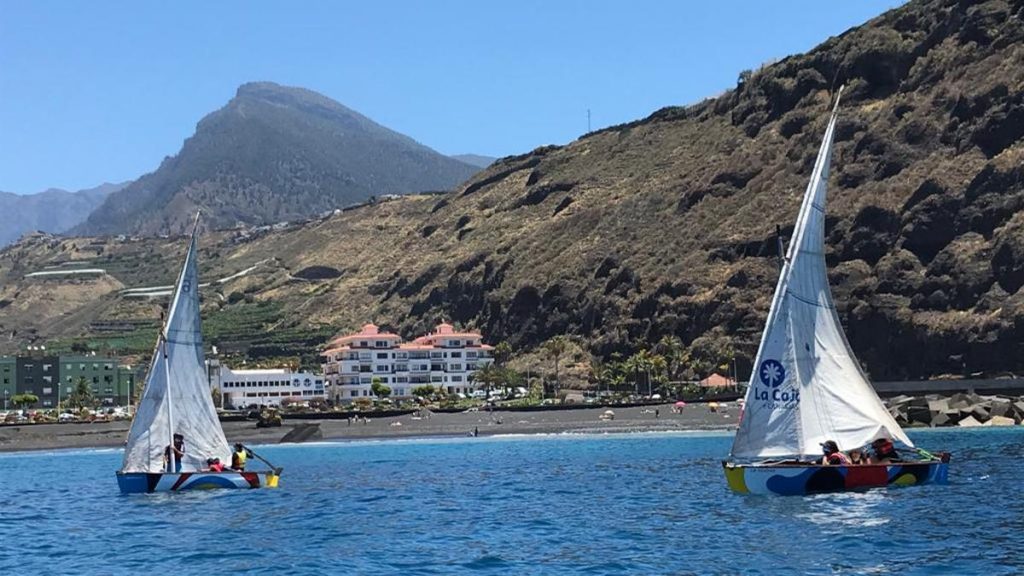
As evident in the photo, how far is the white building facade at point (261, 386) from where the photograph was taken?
179m

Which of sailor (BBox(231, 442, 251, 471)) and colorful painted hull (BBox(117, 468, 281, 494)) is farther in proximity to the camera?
sailor (BBox(231, 442, 251, 471))

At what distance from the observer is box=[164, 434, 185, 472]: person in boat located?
53.5 m

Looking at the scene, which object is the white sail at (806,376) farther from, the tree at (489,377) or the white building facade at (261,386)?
the white building facade at (261,386)

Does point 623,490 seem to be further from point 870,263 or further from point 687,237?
point 687,237

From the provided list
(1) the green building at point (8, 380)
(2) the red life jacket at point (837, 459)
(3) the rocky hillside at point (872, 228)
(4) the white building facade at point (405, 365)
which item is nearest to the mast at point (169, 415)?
(2) the red life jacket at point (837, 459)

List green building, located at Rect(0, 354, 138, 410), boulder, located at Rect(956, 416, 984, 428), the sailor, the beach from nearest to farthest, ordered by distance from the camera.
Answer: the sailor, boulder, located at Rect(956, 416, 984, 428), the beach, green building, located at Rect(0, 354, 138, 410)

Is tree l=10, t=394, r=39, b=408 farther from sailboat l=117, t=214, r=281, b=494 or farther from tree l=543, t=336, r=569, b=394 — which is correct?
sailboat l=117, t=214, r=281, b=494

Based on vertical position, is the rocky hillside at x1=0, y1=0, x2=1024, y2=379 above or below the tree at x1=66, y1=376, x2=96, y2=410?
above

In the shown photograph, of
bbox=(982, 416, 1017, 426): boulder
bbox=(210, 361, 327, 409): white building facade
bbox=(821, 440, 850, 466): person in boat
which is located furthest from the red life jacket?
bbox=(210, 361, 327, 409): white building facade

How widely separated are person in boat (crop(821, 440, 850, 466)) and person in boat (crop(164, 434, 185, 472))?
1019 inches

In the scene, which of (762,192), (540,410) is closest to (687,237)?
(762,192)

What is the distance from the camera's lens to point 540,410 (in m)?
134

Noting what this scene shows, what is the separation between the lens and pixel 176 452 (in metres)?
53.8

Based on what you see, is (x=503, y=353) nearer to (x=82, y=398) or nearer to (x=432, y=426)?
(x=82, y=398)
